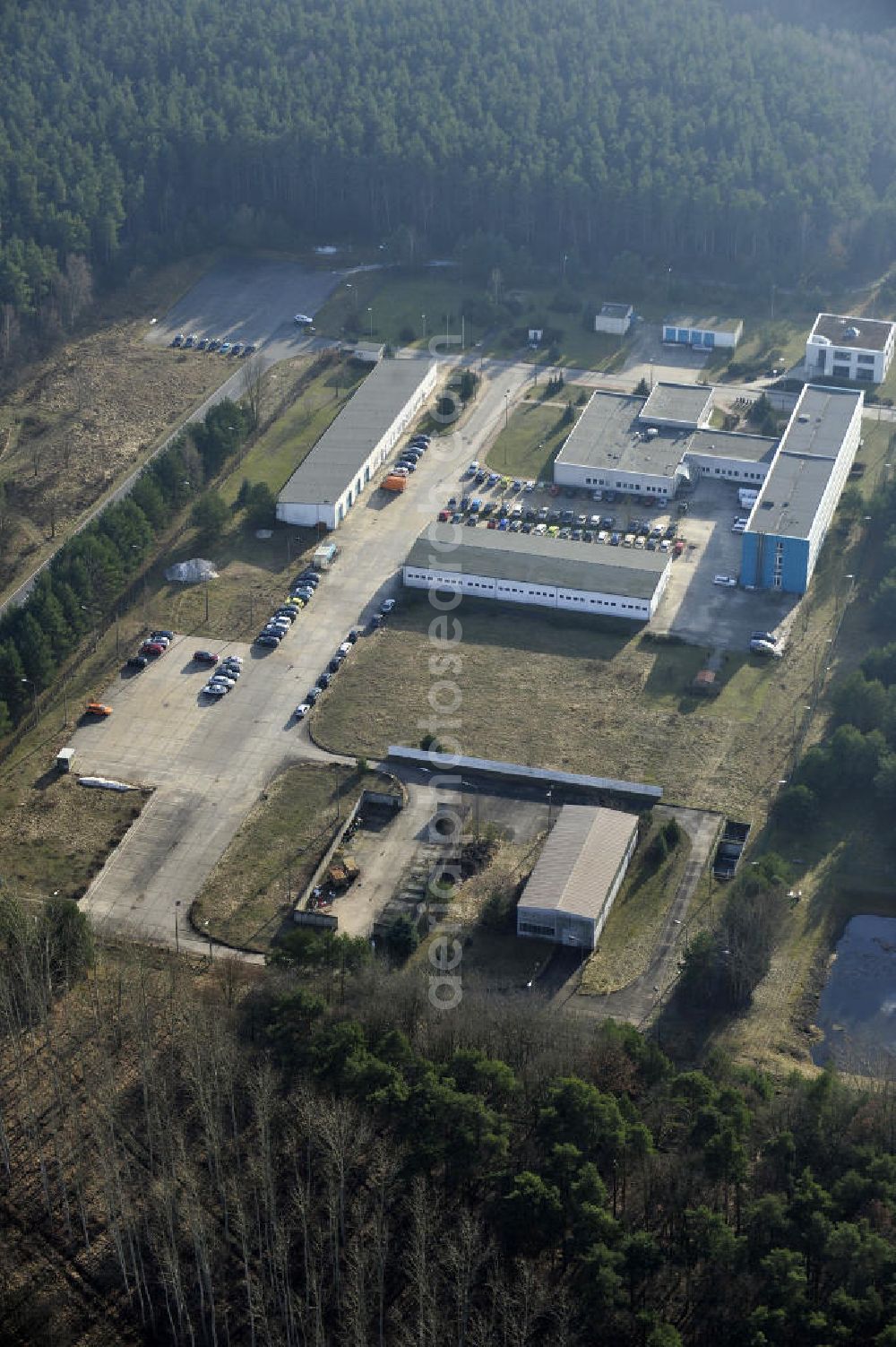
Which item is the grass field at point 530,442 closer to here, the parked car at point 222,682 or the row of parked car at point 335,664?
the row of parked car at point 335,664

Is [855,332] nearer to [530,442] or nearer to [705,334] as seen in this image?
[705,334]

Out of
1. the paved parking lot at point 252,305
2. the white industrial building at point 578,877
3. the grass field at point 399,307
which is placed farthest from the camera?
the grass field at point 399,307

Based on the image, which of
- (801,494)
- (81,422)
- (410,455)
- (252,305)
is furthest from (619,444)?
(252,305)

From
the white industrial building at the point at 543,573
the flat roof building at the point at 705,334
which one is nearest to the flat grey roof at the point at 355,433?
the white industrial building at the point at 543,573

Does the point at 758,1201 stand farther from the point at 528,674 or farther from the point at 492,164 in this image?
the point at 492,164

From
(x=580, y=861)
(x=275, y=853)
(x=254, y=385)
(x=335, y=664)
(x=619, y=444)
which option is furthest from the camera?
(x=254, y=385)
